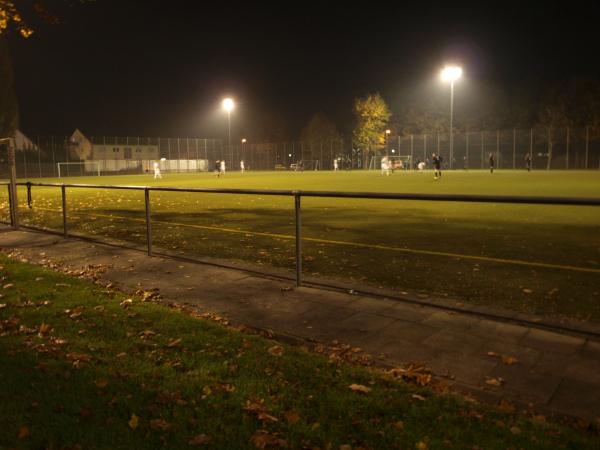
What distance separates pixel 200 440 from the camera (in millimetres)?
3322

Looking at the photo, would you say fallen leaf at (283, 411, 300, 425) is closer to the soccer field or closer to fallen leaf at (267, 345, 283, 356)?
fallen leaf at (267, 345, 283, 356)

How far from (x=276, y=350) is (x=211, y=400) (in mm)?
1039

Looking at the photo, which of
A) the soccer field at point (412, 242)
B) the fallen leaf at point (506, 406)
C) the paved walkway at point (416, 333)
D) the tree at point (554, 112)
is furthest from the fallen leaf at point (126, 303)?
the tree at point (554, 112)

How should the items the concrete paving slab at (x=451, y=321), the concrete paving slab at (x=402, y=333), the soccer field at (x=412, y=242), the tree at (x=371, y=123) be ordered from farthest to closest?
the tree at (x=371, y=123) < the soccer field at (x=412, y=242) < the concrete paving slab at (x=451, y=321) < the concrete paving slab at (x=402, y=333)

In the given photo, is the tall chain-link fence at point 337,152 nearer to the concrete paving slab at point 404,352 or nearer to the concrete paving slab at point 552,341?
the concrete paving slab at point 552,341

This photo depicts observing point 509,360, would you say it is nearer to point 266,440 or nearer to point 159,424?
point 266,440

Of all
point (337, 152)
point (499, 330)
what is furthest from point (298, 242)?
point (337, 152)

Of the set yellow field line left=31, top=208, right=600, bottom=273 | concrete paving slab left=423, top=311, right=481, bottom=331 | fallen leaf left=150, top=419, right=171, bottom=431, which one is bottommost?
fallen leaf left=150, top=419, right=171, bottom=431

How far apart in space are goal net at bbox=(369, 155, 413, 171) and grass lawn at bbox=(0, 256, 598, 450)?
2220 inches

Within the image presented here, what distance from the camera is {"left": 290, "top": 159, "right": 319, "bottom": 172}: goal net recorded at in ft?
256

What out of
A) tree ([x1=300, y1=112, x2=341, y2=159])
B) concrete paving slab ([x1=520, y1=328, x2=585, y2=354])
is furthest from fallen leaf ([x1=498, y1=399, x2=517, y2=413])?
tree ([x1=300, y1=112, x2=341, y2=159])

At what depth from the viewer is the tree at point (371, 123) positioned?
75.4 metres

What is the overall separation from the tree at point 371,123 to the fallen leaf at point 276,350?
72.3 m

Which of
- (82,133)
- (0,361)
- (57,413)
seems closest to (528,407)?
(57,413)
